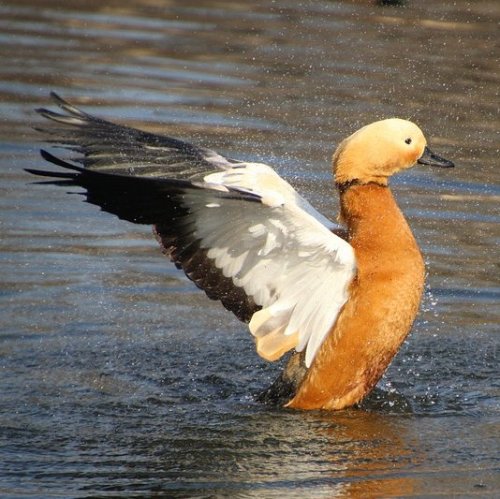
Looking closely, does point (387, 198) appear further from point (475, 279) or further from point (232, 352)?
point (475, 279)

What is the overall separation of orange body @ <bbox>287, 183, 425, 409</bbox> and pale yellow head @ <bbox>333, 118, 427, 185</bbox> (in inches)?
2.5

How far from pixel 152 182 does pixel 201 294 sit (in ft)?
8.48

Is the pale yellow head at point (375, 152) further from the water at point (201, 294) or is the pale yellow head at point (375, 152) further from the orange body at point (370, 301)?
the water at point (201, 294)

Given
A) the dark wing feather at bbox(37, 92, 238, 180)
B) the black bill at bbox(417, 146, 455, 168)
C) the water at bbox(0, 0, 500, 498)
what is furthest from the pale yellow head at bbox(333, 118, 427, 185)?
the water at bbox(0, 0, 500, 498)

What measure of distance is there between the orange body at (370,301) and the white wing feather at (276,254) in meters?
0.08

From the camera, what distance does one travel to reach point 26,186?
33.0 feet

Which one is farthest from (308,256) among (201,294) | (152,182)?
(201,294)

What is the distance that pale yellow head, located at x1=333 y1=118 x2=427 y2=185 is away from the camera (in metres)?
6.66

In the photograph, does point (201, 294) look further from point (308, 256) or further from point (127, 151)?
point (308, 256)

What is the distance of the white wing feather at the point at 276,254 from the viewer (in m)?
6.16

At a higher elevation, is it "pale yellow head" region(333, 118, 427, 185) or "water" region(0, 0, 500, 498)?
"pale yellow head" region(333, 118, 427, 185)

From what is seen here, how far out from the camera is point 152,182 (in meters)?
6.01

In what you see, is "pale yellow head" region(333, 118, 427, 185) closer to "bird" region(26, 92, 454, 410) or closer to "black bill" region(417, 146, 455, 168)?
"bird" region(26, 92, 454, 410)

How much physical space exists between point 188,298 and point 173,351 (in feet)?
2.92
